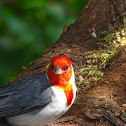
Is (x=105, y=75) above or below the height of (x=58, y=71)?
above

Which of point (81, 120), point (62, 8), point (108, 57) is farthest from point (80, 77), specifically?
point (62, 8)

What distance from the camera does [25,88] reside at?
3.07 meters

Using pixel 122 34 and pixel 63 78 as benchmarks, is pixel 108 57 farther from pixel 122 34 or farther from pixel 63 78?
pixel 63 78

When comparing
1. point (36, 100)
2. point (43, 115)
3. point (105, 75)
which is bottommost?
point (43, 115)

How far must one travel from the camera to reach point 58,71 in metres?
3.17

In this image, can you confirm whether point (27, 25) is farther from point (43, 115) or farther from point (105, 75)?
point (105, 75)

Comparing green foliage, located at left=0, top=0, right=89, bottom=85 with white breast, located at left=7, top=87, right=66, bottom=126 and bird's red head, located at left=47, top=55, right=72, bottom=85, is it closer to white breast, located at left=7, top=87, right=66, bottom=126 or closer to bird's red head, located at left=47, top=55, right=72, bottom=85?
bird's red head, located at left=47, top=55, right=72, bottom=85

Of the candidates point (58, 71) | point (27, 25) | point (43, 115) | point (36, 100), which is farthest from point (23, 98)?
point (27, 25)

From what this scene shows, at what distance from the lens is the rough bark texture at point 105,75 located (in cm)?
318

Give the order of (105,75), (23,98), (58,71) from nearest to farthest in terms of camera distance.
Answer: (23,98)
(58,71)
(105,75)

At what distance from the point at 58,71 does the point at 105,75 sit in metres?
0.92

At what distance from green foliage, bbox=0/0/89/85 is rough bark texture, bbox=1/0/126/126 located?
2.28 feet

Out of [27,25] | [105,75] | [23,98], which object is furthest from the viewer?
[105,75]

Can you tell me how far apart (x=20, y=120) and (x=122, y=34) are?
2431 mm
